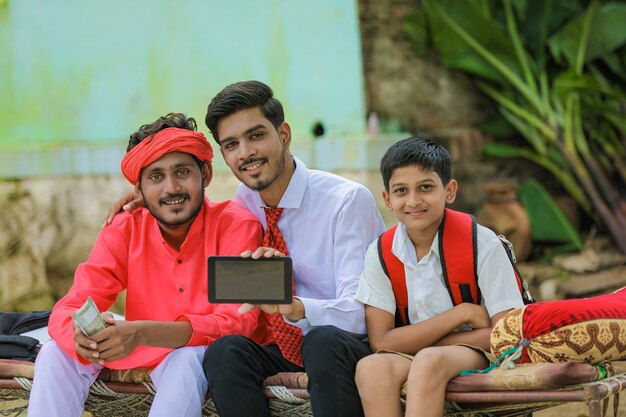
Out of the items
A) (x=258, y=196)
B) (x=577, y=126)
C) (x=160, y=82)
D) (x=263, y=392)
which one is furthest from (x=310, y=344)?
(x=577, y=126)

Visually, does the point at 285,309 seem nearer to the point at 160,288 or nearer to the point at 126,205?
the point at 160,288

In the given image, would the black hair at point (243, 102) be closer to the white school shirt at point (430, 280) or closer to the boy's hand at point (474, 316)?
the white school shirt at point (430, 280)

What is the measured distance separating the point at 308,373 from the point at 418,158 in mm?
810

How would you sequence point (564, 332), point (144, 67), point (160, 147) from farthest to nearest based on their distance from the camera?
point (144, 67), point (160, 147), point (564, 332)

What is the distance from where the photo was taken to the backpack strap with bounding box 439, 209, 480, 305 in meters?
3.34

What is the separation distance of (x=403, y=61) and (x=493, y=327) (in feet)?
14.0

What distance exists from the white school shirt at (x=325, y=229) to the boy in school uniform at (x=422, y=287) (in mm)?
153

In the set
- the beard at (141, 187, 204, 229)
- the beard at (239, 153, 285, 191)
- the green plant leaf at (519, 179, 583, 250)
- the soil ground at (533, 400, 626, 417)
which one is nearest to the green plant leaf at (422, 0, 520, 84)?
the green plant leaf at (519, 179, 583, 250)

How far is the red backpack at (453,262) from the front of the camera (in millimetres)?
3342

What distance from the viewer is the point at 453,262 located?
335 cm

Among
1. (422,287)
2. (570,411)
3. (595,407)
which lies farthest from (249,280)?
(570,411)

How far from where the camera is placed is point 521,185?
24.1 feet

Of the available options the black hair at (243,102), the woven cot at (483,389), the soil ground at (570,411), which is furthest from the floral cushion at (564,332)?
the soil ground at (570,411)

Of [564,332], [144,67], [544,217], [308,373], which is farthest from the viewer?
[544,217]
